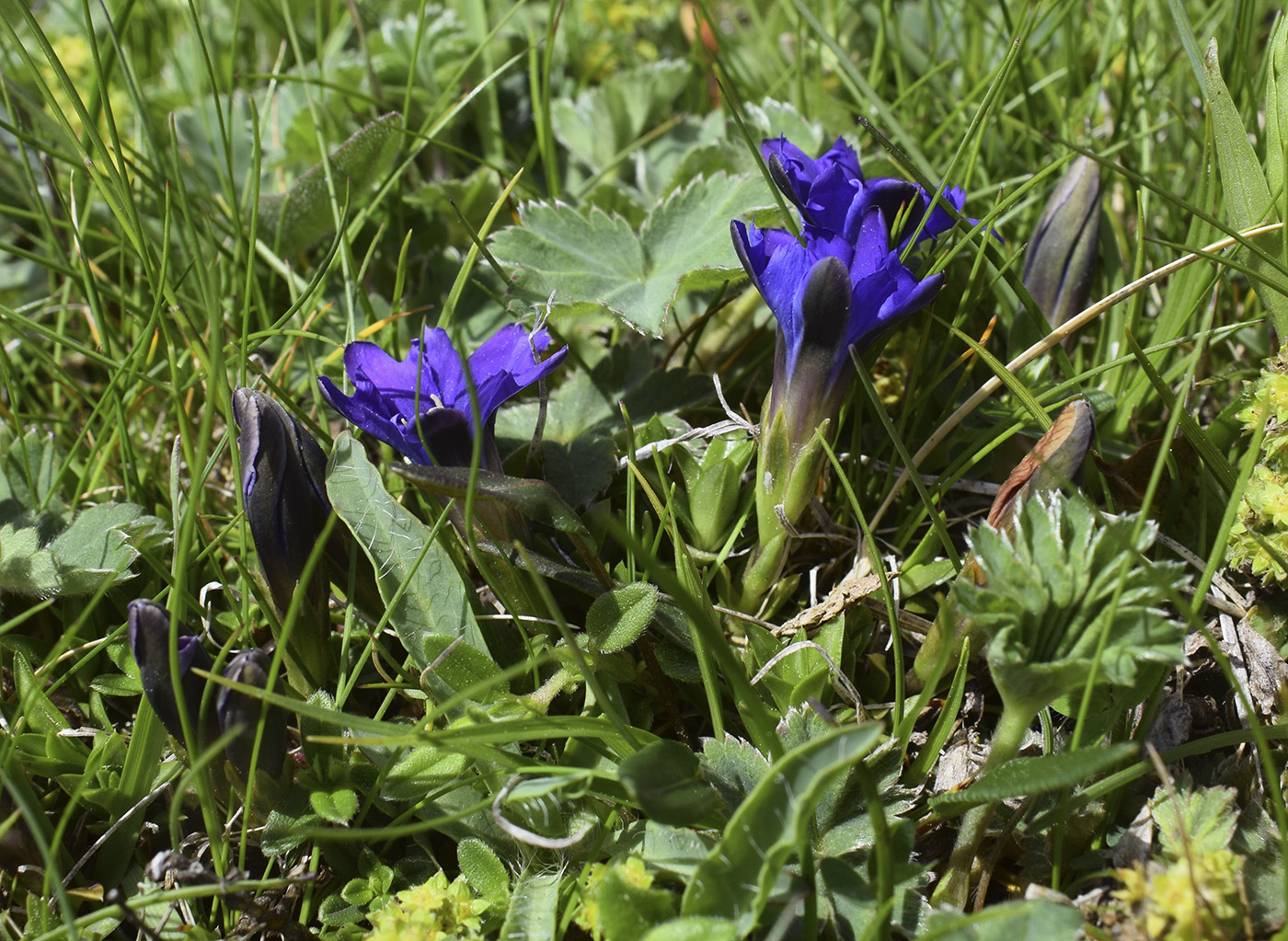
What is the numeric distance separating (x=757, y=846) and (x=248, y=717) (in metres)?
0.68

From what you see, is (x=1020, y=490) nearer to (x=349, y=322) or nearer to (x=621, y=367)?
(x=621, y=367)

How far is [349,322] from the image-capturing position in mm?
1868

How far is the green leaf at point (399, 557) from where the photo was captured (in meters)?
1.52

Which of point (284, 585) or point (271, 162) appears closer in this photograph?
point (284, 585)

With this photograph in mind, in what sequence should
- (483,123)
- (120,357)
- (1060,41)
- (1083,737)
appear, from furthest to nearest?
(1060,41) < (483,123) < (120,357) < (1083,737)

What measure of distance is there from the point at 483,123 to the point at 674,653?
5.83ft

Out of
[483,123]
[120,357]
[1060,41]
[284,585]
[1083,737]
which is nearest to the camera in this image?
[1083,737]

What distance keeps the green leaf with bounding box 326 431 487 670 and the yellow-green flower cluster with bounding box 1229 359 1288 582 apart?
115 cm

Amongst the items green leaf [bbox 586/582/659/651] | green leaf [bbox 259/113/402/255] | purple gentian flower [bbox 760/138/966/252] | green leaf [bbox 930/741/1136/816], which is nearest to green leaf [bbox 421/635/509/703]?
green leaf [bbox 586/582/659/651]

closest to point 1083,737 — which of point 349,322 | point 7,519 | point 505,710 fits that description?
point 505,710

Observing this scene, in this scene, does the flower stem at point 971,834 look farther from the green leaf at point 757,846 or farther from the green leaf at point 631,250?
the green leaf at point 631,250

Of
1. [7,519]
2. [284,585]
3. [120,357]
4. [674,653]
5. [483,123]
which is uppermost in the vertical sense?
[483,123]

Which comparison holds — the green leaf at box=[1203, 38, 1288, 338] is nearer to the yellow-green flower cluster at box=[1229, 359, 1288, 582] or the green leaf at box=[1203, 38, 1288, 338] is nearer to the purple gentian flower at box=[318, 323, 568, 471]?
the yellow-green flower cluster at box=[1229, 359, 1288, 582]

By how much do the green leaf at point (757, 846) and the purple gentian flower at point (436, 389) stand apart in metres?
0.63
